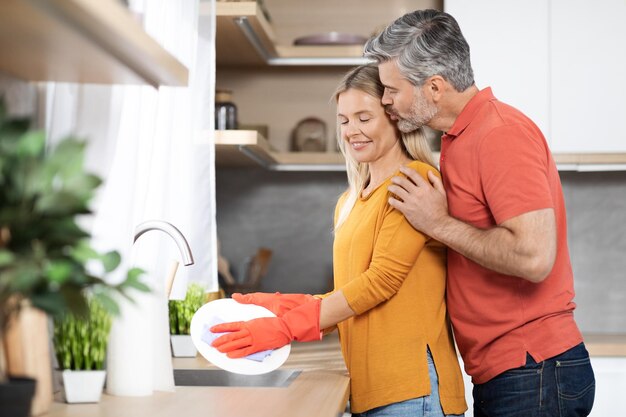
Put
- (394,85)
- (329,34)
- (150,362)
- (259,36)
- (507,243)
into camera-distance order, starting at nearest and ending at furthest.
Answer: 1. (150,362)
2. (507,243)
3. (394,85)
4. (259,36)
5. (329,34)

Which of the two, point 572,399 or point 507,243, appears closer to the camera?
point 507,243

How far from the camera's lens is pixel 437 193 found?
1.65m

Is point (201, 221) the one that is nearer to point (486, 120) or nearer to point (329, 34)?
point (486, 120)

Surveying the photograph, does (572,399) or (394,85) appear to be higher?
(394,85)

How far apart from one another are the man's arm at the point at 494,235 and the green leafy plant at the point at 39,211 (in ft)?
3.30

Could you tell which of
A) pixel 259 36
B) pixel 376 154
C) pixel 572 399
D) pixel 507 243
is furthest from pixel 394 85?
pixel 259 36

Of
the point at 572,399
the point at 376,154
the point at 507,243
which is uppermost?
the point at 376,154

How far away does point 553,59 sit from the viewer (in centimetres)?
300

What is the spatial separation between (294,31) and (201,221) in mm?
1464

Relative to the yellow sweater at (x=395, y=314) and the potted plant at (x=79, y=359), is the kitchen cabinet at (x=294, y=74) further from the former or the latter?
the potted plant at (x=79, y=359)

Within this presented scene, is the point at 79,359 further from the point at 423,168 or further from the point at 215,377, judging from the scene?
the point at 423,168

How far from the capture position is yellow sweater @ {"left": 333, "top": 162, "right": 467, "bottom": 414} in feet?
5.35

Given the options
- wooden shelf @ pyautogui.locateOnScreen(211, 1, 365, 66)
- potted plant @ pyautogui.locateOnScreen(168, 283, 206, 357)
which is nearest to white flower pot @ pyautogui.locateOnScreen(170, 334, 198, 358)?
potted plant @ pyautogui.locateOnScreen(168, 283, 206, 357)

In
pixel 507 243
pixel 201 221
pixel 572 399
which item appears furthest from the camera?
pixel 201 221
